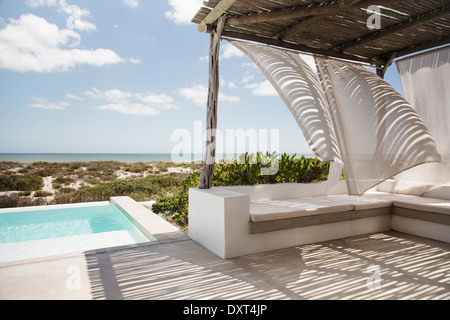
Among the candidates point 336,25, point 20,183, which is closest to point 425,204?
point 336,25

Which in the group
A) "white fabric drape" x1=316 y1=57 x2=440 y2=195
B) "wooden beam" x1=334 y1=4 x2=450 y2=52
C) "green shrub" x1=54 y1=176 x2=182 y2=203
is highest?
"wooden beam" x1=334 y1=4 x2=450 y2=52

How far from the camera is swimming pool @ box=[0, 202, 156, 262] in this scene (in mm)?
4102

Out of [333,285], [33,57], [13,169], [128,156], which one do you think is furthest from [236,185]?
[128,156]

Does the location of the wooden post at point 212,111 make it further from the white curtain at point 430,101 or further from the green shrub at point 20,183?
the green shrub at point 20,183

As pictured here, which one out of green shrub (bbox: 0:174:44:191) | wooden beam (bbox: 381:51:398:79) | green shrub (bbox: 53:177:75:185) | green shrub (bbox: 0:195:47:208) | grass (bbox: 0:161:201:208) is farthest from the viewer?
green shrub (bbox: 53:177:75:185)

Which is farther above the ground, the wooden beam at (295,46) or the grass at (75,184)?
the wooden beam at (295,46)

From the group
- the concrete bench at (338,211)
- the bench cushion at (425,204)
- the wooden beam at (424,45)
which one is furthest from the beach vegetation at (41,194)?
the wooden beam at (424,45)

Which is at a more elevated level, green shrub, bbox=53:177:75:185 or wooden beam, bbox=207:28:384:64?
wooden beam, bbox=207:28:384:64

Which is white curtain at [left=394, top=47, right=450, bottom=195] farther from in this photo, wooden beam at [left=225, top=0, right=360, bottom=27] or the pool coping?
the pool coping

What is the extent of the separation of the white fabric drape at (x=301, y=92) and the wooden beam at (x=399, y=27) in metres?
1.13

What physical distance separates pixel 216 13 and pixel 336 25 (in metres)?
1.57

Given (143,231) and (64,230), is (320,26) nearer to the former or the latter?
(143,231)

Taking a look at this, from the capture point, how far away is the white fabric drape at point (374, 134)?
3107mm
